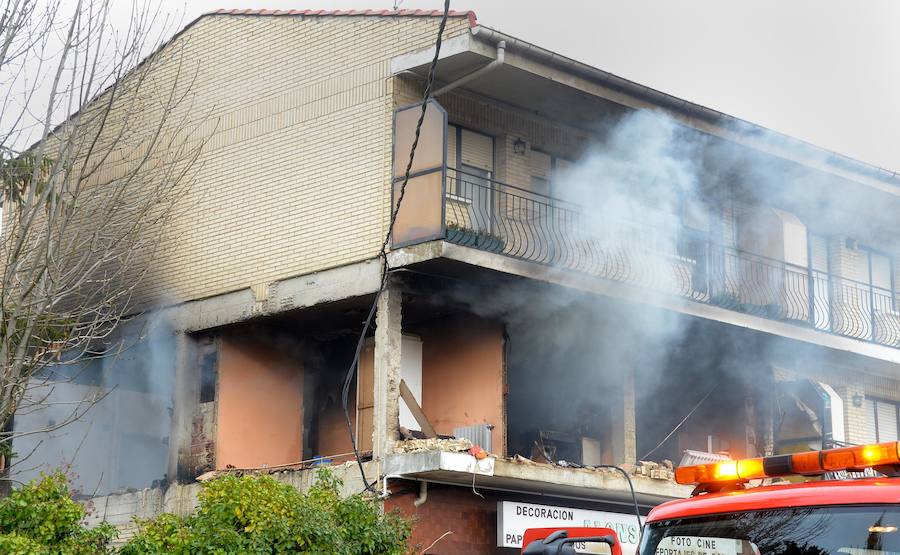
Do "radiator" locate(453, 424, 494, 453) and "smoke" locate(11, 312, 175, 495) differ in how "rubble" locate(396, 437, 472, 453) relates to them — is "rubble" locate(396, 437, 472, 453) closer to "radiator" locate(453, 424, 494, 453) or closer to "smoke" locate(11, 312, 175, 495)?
"radiator" locate(453, 424, 494, 453)

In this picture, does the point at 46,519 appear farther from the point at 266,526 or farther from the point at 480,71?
the point at 480,71

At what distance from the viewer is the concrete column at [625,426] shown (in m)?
19.0

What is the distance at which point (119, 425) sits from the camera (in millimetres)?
20828

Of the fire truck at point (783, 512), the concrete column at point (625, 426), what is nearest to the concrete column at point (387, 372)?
the concrete column at point (625, 426)

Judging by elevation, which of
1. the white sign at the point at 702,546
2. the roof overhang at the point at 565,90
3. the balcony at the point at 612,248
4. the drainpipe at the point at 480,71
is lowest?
the white sign at the point at 702,546

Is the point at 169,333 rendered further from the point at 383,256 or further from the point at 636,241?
the point at 636,241

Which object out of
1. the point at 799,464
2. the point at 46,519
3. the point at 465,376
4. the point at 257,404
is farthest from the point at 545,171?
the point at 799,464

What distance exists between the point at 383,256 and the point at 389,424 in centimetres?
222

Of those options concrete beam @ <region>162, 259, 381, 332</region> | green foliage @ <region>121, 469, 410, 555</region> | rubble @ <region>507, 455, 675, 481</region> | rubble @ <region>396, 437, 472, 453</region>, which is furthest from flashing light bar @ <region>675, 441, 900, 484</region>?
rubble @ <region>507, 455, 675, 481</region>

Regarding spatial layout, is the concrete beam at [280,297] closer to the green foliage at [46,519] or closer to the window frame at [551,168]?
the window frame at [551,168]

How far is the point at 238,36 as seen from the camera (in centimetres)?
2050

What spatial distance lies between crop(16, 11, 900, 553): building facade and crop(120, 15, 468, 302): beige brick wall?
0.05 m

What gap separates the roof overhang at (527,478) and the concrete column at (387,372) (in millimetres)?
350

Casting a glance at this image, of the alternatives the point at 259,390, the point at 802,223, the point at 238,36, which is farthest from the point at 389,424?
the point at 802,223
